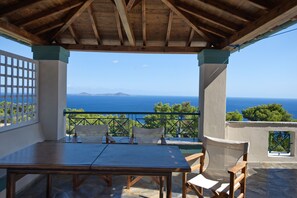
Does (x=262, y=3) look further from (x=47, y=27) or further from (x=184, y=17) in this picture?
(x=47, y=27)

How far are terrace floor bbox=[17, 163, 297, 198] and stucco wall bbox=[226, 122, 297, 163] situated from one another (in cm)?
72

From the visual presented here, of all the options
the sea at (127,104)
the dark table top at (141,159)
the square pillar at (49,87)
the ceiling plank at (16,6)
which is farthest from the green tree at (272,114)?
the sea at (127,104)

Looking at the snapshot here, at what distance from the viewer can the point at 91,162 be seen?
9.04 feet

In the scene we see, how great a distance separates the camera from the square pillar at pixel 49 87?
17.7 feet

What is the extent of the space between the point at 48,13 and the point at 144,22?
1.61 m

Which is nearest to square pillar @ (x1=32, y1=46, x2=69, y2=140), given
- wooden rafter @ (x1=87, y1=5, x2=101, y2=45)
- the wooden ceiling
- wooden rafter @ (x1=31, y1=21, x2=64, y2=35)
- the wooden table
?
the wooden ceiling

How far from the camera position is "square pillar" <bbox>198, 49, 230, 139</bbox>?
5570 mm

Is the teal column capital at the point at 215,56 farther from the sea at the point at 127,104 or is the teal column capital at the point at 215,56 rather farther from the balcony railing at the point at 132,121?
the sea at the point at 127,104

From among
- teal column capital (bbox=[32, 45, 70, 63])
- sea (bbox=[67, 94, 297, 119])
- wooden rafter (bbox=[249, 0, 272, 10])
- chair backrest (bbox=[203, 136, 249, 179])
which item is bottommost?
sea (bbox=[67, 94, 297, 119])

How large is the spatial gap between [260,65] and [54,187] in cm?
3521

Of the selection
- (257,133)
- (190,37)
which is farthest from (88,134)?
(257,133)

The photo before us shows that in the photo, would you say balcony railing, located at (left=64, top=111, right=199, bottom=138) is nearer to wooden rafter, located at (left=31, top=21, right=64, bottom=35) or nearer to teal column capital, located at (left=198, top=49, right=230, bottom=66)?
teal column capital, located at (left=198, top=49, right=230, bottom=66)

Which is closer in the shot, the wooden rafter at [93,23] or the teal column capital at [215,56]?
the wooden rafter at [93,23]

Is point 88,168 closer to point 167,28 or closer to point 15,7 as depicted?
point 15,7
